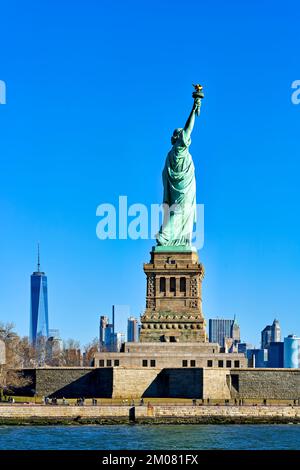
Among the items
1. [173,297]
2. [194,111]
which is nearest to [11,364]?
[173,297]

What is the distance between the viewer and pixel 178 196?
322 feet

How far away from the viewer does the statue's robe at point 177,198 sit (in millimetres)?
97875

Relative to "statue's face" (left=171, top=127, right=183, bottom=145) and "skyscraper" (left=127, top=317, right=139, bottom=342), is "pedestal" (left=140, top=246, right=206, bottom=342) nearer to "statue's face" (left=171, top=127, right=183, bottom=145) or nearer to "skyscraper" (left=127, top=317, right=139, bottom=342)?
"statue's face" (left=171, top=127, right=183, bottom=145)

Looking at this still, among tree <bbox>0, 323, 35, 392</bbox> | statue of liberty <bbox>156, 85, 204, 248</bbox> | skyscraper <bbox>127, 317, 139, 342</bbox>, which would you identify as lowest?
tree <bbox>0, 323, 35, 392</bbox>

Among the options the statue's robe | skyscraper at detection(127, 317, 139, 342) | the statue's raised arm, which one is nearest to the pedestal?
the statue's robe

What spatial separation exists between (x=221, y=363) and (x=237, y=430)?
52.7ft

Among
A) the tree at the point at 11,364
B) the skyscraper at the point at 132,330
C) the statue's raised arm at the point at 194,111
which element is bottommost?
the tree at the point at 11,364

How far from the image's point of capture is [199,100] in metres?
97.2

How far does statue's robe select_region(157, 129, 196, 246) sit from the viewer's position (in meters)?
97.9

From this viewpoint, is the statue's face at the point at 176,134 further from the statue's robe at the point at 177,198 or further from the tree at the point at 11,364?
the tree at the point at 11,364

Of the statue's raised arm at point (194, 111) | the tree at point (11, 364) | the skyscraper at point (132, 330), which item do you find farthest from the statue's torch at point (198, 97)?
the skyscraper at point (132, 330)

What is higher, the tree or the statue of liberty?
the statue of liberty
